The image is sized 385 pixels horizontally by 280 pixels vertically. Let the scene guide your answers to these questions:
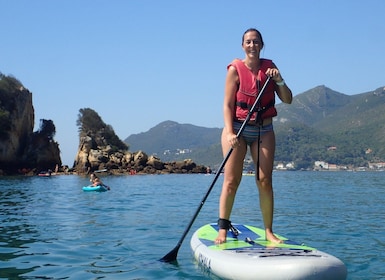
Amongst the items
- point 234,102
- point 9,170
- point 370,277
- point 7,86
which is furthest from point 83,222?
point 7,86

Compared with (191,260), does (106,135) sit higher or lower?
higher

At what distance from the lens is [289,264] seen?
472cm

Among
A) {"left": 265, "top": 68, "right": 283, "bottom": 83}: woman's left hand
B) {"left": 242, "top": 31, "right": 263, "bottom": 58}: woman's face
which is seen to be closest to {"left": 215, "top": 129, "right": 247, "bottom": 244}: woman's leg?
{"left": 265, "top": 68, "right": 283, "bottom": 83}: woman's left hand

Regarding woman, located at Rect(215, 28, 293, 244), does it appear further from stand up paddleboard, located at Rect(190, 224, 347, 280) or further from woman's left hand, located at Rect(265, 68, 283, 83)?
stand up paddleboard, located at Rect(190, 224, 347, 280)

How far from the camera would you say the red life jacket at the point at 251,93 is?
20.8ft

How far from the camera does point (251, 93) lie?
250 inches

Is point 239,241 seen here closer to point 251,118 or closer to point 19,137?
point 251,118

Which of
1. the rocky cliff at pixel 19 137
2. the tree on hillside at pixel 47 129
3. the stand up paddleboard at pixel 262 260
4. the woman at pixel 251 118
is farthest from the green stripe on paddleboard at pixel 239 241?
the tree on hillside at pixel 47 129

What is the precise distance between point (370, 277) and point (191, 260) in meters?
2.41

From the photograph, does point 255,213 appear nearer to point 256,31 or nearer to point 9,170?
point 256,31

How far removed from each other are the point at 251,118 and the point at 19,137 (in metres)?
73.4

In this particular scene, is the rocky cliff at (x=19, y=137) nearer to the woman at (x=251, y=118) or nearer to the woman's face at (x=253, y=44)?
the woman at (x=251, y=118)

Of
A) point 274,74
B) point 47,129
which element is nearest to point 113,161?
point 47,129

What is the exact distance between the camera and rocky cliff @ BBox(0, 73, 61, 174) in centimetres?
6962
